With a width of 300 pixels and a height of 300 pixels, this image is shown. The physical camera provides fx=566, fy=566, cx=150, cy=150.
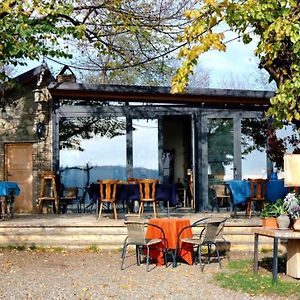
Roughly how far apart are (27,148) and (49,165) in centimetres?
71

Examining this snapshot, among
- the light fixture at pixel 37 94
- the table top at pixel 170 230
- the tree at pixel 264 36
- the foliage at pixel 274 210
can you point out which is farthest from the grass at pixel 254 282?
the light fixture at pixel 37 94

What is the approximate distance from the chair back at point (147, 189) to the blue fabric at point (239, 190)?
1.56 meters

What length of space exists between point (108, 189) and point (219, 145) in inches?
141

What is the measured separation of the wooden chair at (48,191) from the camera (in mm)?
12656

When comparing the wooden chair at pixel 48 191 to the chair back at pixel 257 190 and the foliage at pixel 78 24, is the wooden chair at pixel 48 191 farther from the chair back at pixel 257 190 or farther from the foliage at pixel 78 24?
the chair back at pixel 257 190

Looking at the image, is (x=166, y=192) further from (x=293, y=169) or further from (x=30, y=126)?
(x=30, y=126)

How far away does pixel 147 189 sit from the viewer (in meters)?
11.0

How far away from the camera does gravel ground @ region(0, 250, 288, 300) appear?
629 centimetres

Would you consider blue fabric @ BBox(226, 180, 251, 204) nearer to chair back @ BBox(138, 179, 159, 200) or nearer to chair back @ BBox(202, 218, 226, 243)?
chair back @ BBox(138, 179, 159, 200)

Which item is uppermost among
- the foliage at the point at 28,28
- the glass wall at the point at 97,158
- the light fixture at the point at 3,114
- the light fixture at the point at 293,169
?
the foliage at the point at 28,28

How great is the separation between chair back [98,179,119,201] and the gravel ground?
167 centimetres

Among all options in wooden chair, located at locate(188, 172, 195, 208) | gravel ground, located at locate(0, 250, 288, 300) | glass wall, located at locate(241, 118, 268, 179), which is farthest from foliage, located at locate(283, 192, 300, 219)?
glass wall, located at locate(241, 118, 268, 179)

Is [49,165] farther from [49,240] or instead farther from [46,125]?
[49,240]

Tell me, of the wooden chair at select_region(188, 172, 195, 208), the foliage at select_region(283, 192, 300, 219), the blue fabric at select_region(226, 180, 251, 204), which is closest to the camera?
the foliage at select_region(283, 192, 300, 219)
